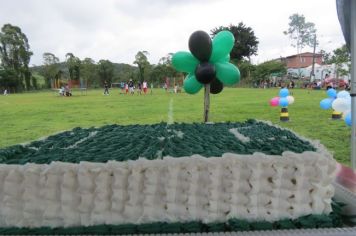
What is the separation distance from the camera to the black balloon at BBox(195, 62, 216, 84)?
10.4ft

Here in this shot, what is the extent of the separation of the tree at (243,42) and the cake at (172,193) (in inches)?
1901

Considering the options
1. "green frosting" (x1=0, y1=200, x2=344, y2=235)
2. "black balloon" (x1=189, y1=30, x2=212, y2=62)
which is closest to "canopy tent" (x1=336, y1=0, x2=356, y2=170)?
"black balloon" (x1=189, y1=30, x2=212, y2=62)

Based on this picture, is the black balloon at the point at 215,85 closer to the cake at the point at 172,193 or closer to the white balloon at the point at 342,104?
the cake at the point at 172,193

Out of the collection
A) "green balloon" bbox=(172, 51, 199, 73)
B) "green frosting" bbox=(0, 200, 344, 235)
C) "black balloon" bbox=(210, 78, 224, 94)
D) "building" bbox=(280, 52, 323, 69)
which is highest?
"building" bbox=(280, 52, 323, 69)

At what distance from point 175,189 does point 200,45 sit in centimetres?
200

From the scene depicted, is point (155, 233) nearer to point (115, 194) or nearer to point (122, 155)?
point (115, 194)

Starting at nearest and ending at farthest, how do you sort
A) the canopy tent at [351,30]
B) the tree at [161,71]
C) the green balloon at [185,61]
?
1. the canopy tent at [351,30]
2. the green balloon at [185,61]
3. the tree at [161,71]

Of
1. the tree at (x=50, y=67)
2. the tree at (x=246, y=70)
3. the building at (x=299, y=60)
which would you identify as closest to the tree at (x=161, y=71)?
the tree at (x=246, y=70)

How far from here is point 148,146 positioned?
5.09ft

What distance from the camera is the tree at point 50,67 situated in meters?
47.1

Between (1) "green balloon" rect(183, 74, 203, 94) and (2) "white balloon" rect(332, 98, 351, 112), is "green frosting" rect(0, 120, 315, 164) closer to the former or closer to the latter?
(1) "green balloon" rect(183, 74, 203, 94)

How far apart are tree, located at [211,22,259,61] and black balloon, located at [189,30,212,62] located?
46300 mm

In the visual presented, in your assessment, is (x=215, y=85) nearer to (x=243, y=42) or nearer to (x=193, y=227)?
(x=193, y=227)

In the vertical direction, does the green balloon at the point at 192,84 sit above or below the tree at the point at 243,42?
below
